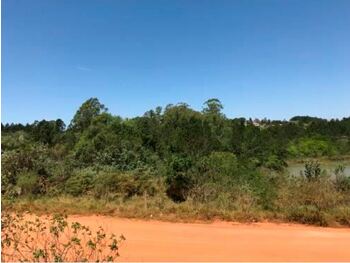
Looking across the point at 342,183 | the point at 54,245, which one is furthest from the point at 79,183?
the point at 54,245

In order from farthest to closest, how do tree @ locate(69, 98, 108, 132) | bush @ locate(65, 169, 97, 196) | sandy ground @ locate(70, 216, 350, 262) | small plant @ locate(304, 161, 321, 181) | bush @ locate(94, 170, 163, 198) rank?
1. tree @ locate(69, 98, 108, 132)
2. bush @ locate(65, 169, 97, 196)
3. bush @ locate(94, 170, 163, 198)
4. small plant @ locate(304, 161, 321, 181)
5. sandy ground @ locate(70, 216, 350, 262)

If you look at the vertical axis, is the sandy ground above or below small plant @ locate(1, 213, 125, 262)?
below

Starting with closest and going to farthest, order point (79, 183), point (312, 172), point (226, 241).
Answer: point (226, 241) → point (312, 172) → point (79, 183)

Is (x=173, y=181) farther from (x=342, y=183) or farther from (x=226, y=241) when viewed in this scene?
(x=226, y=241)

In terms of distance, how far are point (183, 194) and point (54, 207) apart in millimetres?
3345

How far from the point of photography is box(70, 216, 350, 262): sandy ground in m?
7.02

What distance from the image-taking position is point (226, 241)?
7965mm

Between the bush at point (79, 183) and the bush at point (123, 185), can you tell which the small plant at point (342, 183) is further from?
the bush at point (79, 183)

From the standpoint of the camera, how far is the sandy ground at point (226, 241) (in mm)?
7016

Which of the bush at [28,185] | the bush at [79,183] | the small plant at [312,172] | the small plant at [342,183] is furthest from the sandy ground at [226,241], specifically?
the bush at [28,185]

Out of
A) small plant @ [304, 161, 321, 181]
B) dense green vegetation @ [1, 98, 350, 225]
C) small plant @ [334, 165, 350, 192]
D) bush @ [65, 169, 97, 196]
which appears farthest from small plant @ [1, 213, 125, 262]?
small plant @ [334, 165, 350, 192]

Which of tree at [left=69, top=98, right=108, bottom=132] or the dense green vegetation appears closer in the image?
the dense green vegetation

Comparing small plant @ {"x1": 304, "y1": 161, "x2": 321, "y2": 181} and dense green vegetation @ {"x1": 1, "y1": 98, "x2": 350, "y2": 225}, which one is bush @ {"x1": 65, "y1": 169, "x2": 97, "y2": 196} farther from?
small plant @ {"x1": 304, "y1": 161, "x2": 321, "y2": 181}

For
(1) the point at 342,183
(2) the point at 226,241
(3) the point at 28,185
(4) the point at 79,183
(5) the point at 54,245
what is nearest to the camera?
(5) the point at 54,245
